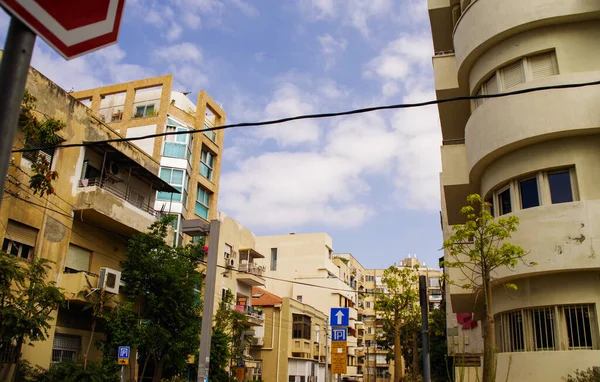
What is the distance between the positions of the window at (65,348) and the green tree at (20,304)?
282cm

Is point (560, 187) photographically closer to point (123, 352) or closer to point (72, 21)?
point (72, 21)

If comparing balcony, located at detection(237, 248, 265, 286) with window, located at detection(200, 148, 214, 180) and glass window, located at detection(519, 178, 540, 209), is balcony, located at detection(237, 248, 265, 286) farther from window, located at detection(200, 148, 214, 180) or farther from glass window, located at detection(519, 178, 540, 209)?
glass window, located at detection(519, 178, 540, 209)

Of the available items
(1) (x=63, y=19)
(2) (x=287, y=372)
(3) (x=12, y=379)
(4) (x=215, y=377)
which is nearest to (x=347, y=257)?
(2) (x=287, y=372)

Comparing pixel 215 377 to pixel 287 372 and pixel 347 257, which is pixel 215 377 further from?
pixel 347 257

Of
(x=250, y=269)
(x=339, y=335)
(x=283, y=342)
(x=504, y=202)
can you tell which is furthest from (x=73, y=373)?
(x=283, y=342)

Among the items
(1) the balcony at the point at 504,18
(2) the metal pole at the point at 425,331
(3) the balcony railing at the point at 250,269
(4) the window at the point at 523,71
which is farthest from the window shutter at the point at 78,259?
(3) the balcony railing at the point at 250,269

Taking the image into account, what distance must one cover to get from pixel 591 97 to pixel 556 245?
3.99 metres

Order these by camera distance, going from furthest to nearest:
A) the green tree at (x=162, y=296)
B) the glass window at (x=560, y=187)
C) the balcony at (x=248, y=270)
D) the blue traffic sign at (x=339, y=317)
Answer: the balcony at (x=248, y=270), the green tree at (x=162, y=296), the blue traffic sign at (x=339, y=317), the glass window at (x=560, y=187)

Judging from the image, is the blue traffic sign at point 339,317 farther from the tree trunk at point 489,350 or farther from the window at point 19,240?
the window at point 19,240

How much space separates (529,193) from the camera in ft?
48.9

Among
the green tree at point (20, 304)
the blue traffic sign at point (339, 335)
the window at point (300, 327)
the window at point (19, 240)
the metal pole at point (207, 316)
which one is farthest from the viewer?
the window at point (300, 327)

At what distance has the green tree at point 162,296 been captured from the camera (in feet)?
81.4

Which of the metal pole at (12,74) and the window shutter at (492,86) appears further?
the window shutter at (492,86)

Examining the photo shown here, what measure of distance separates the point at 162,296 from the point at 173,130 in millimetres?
15380
